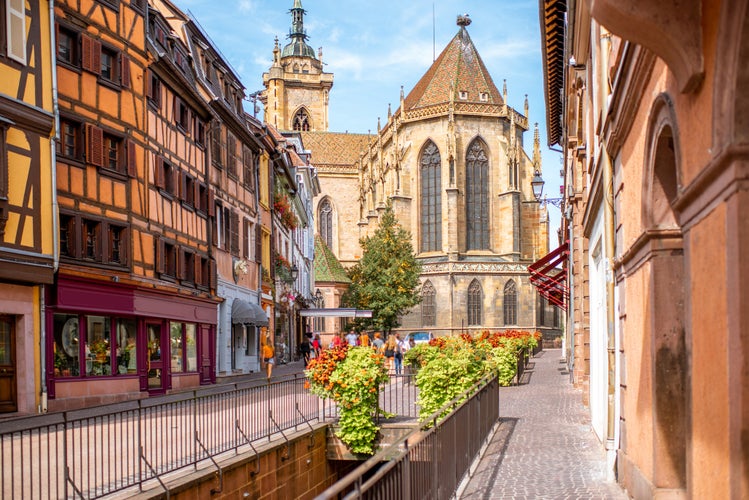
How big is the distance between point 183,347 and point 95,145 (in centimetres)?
774

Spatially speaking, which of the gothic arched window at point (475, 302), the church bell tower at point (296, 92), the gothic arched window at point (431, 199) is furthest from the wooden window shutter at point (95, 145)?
the church bell tower at point (296, 92)

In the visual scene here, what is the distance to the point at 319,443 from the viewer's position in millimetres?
15977

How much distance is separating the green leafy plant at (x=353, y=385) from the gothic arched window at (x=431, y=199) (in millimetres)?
58458

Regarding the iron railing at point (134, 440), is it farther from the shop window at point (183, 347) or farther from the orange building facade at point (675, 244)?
the shop window at point (183, 347)

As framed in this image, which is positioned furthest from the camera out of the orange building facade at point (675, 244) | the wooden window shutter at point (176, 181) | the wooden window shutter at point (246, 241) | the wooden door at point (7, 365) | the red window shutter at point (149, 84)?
the wooden window shutter at point (246, 241)

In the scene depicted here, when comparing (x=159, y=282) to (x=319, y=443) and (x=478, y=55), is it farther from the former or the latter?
(x=478, y=55)

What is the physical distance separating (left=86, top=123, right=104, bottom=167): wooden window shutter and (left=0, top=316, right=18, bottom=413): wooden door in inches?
160

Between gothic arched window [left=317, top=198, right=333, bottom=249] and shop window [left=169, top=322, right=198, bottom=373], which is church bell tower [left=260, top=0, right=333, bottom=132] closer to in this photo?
gothic arched window [left=317, top=198, right=333, bottom=249]

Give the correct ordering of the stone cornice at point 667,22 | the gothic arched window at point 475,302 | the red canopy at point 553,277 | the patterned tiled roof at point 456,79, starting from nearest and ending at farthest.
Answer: the stone cornice at point 667,22 < the red canopy at point 553,277 < the gothic arched window at point 475,302 < the patterned tiled roof at point 456,79

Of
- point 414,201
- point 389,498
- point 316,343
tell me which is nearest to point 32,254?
point 389,498

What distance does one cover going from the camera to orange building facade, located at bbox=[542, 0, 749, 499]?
4793mm

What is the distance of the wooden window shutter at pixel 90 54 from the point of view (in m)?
20.0

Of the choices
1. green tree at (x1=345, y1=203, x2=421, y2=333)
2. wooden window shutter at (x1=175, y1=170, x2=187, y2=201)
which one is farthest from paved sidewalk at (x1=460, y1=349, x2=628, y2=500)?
green tree at (x1=345, y1=203, x2=421, y2=333)

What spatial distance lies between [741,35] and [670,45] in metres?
0.85
